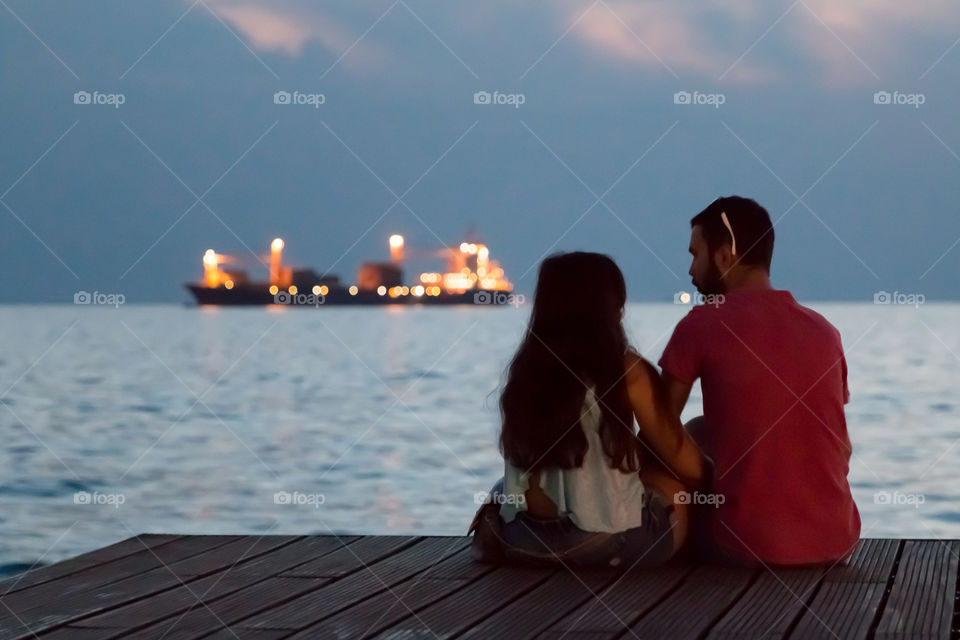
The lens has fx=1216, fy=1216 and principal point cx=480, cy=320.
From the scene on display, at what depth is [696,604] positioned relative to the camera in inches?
115

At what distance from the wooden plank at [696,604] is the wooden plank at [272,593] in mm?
786

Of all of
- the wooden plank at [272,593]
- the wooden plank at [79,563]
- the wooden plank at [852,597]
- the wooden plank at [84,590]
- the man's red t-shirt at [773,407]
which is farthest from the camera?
the wooden plank at [79,563]

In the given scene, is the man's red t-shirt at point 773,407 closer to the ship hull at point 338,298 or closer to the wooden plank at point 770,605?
the wooden plank at point 770,605

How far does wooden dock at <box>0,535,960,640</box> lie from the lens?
2740mm

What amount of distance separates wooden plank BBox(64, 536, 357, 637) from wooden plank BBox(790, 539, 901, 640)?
1481 millimetres

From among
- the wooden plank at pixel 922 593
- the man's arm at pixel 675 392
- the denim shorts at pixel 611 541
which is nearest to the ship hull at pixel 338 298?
the wooden plank at pixel 922 593

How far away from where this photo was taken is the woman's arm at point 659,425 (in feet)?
10.3

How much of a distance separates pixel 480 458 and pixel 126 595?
7.84m

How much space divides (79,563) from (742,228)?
7.17 ft

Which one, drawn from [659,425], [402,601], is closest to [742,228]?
[659,425]

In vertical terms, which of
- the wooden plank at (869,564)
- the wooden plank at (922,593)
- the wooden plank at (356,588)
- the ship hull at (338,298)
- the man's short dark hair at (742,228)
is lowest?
the wooden plank at (922,593)

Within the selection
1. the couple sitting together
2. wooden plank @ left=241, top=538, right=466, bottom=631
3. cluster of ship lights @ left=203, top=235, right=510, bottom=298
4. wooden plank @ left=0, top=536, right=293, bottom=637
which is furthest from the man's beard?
cluster of ship lights @ left=203, top=235, right=510, bottom=298

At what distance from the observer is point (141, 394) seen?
18.3 metres

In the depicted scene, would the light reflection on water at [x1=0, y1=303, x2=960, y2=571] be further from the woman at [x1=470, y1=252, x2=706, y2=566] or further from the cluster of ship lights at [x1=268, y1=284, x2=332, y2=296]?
the cluster of ship lights at [x1=268, y1=284, x2=332, y2=296]
